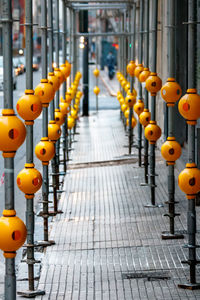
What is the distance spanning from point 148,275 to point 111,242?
204 cm

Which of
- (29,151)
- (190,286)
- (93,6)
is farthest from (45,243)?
(93,6)

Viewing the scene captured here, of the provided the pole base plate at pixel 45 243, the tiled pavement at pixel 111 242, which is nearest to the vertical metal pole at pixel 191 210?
the tiled pavement at pixel 111 242

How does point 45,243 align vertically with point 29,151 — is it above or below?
below

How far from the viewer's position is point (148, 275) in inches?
417

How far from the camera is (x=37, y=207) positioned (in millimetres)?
15906

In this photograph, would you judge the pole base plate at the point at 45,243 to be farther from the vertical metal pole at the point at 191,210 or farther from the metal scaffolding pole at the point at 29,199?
the vertical metal pole at the point at 191,210

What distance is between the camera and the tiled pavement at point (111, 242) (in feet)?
33.0

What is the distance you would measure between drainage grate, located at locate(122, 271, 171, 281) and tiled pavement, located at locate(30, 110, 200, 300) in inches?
1.6

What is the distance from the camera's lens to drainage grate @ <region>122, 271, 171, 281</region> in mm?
10453

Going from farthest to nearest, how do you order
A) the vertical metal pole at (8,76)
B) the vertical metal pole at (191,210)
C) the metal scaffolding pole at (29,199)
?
the metal scaffolding pole at (29,199), the vertical metal pole at (191,210), the vertical metal pole at (8,76)

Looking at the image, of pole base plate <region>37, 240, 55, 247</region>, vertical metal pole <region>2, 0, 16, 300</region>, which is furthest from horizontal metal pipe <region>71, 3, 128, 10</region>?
vertical metal pole <region>2, 0, 16, 300</region>

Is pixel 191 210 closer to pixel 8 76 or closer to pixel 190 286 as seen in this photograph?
pixel 190 286

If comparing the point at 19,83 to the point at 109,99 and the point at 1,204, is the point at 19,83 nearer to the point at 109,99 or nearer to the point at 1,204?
the point at 109,99

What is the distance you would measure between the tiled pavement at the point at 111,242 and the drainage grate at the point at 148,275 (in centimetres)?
4
